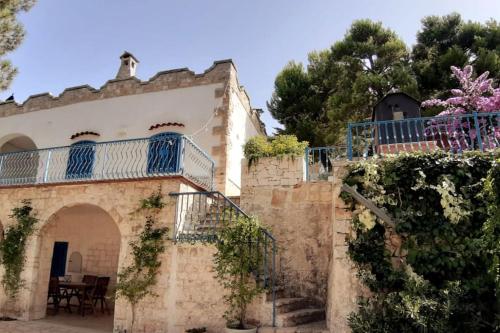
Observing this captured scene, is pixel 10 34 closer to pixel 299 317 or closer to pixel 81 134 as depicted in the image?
pixel 81 134

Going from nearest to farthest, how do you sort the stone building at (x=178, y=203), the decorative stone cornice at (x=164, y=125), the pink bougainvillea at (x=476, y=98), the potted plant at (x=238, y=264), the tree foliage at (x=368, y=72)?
→ the potted plant at (x=238, y=264) → the stone building at (x=178, y=203) → the pink bougainvillea at (x=476, y=98) → the decorative stone cornice at (x=164, y=125) → the tree foliage at (x=368, y=72)

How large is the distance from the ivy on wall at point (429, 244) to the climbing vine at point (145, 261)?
3.69 m

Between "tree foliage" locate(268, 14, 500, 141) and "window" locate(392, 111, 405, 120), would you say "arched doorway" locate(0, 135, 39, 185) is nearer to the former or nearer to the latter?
"tree foliage" locate(268, 14, 500, 141)

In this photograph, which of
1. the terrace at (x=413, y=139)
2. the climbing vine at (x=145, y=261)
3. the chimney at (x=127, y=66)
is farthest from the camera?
the chimney at (x=127, y=66)

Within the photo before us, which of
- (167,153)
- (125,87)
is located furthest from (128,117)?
(167,153)

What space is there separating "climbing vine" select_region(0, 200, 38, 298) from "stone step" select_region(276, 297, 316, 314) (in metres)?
5.92

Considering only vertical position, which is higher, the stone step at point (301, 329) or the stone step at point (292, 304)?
the stone step at point (292, 304)

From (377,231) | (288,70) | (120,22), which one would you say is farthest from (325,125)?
(377,231)

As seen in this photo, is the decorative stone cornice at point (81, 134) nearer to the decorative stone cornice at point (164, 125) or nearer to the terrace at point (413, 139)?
the decorative stone cornice at point (164, 125)

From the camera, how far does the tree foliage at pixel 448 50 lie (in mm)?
12102

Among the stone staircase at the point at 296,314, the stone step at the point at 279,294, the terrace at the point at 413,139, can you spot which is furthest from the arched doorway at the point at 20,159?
the terrace at the point at 413,139

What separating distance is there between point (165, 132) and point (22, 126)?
19.9 ft

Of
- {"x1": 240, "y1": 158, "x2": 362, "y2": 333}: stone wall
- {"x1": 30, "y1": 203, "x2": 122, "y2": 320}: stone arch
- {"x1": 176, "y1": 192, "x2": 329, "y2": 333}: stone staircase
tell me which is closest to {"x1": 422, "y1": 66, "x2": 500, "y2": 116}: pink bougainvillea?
{"x1": 240, "y1": 158, "x2": 362, "y2": 333}: stone wall

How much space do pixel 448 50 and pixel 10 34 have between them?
1412 cm
